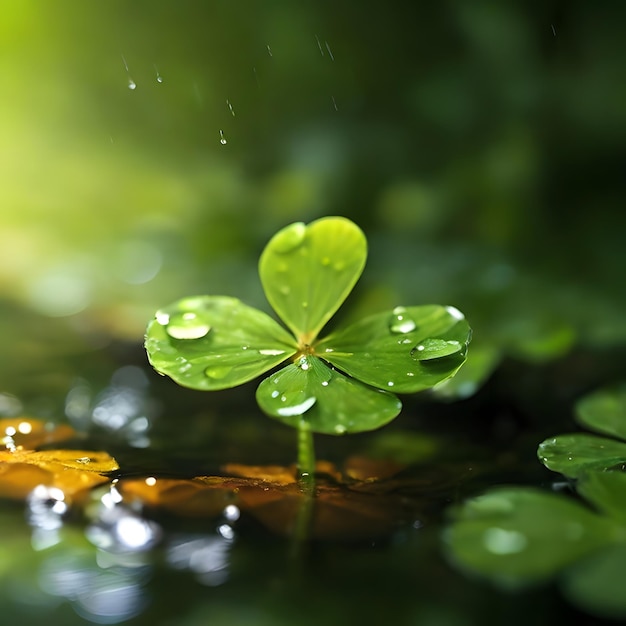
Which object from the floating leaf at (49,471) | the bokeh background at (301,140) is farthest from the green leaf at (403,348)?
the bokeh background at (301,140)

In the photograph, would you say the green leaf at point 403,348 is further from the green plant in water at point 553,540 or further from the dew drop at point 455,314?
the green plant in water at point 553,540

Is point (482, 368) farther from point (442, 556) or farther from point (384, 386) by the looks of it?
point (442, 556)

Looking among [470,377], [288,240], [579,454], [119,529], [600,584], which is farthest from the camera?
[470,377]

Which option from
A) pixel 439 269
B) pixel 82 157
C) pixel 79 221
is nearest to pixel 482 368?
pixel 439 269

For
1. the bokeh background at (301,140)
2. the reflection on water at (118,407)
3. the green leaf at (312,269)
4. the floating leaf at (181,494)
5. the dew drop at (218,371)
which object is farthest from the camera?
the bokeh background at (301,140)

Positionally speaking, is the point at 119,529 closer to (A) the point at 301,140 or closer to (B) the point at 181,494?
(B) the point at 181,494

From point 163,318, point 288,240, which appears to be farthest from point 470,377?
point 163,318
